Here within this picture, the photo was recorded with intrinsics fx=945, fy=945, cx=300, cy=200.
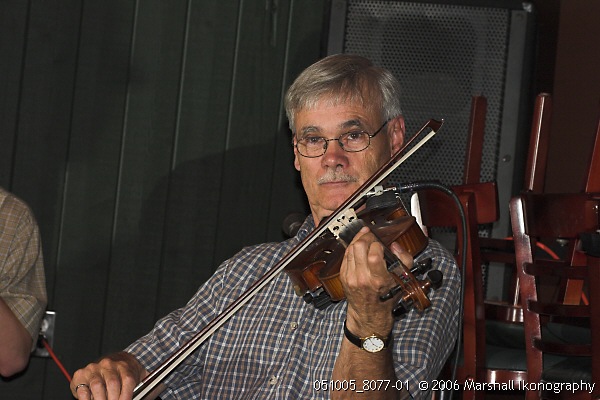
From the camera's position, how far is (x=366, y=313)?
5.14ft

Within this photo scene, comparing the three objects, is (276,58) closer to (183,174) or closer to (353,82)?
(183,174)

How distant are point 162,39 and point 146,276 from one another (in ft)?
2.60

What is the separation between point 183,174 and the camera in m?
3.16

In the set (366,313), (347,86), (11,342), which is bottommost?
(11,342)

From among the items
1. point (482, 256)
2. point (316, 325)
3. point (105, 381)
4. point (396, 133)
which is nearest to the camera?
point (105, 381)

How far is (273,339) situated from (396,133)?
552mm

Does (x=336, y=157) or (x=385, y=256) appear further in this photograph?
(x=336, y=157)

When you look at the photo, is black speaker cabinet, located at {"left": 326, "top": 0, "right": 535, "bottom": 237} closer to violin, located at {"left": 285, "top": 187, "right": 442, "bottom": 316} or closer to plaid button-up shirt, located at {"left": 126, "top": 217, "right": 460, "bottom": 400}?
plaid button-up shirt, located at {"left": 126, "top": 217, "right": 460, "bottom": 400}

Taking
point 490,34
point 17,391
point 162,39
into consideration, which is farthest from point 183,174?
point 490,34

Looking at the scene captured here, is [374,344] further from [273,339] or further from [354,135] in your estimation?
[354,135]

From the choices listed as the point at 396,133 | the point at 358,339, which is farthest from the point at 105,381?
the point at 396,133

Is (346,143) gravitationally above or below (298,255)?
above

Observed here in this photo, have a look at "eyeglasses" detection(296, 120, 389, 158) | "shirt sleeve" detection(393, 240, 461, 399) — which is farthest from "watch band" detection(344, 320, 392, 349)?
"eyeglasses" detection(296, 120, 389, 158)

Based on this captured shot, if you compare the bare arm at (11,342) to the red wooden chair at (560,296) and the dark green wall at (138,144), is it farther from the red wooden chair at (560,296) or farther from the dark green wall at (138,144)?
the red wooden chair at (560,296)
